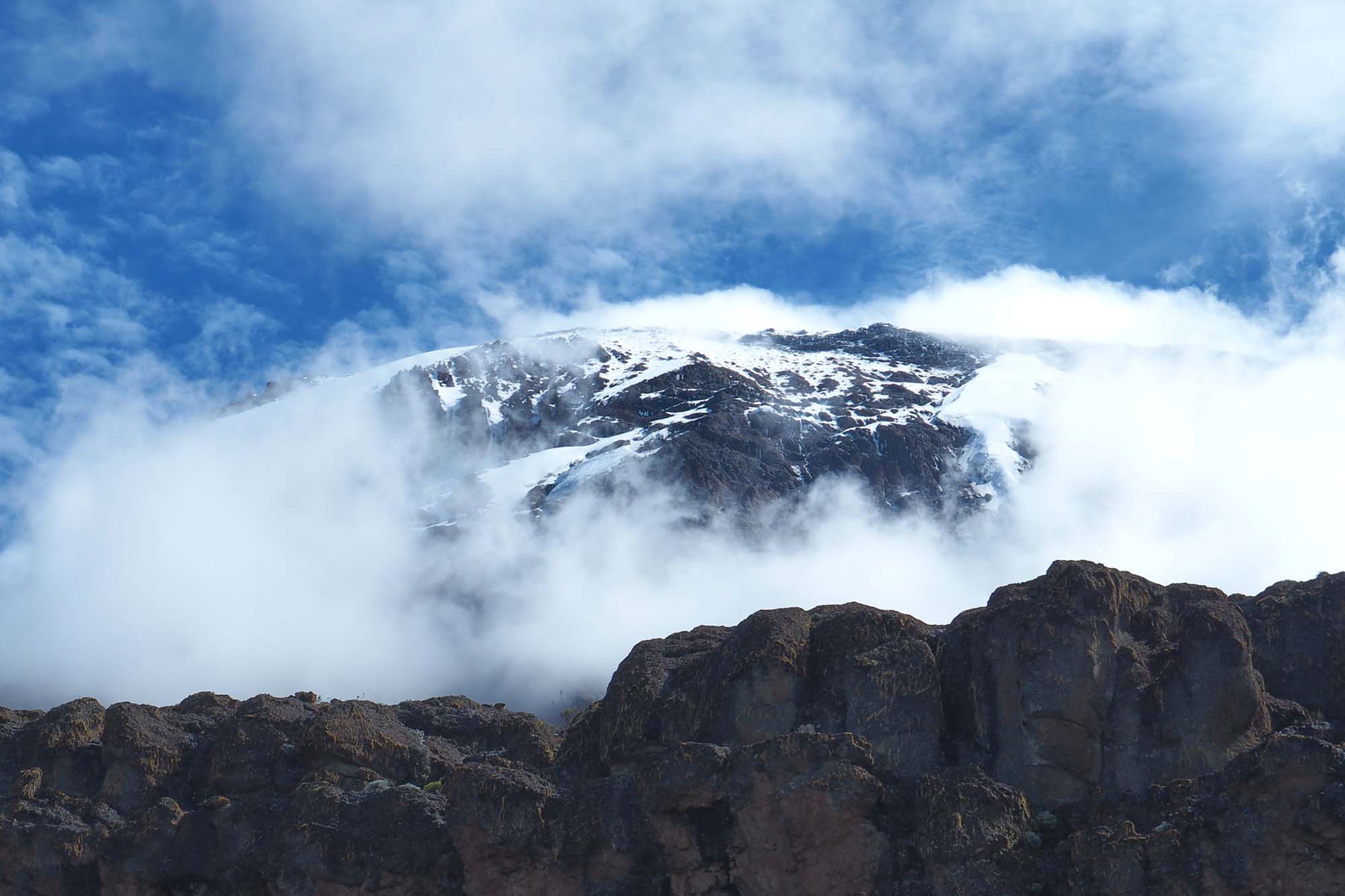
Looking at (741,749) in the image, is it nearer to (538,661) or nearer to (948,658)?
(948,658)

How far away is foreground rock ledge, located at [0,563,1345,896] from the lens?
2416 centimetres

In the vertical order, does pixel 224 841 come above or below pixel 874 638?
below

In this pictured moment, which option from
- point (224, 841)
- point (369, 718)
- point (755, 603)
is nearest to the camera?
point (224, 841)

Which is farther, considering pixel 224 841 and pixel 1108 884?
pixel 224 841

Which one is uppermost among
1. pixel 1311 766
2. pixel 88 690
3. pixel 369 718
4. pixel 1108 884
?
pixel 88 690

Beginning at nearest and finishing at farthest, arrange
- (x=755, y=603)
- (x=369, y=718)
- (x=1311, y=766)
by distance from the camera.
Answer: (x=1311, y=766)
(x=369, y=718)
(x=755, y=603)

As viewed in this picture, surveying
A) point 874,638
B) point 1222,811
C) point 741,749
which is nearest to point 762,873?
point 741,749

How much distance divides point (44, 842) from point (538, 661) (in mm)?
152326

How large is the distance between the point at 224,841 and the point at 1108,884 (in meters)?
18.5

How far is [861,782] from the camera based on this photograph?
26531 millimetres

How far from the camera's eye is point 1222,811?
23.4 meters

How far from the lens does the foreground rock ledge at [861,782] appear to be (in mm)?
24156

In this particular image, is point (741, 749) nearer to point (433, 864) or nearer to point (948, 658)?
point (948, 658)

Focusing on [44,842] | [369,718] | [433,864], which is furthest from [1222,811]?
[44,842]
